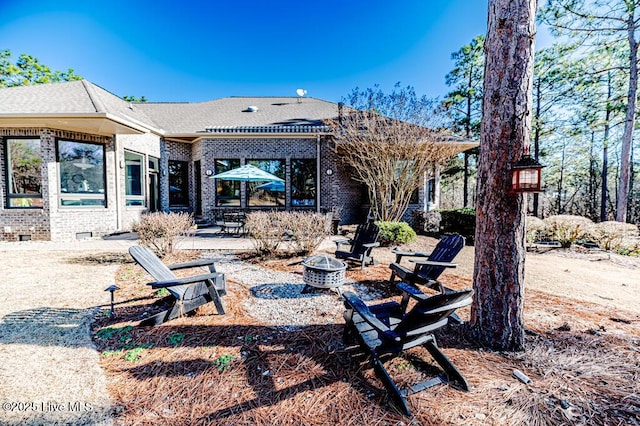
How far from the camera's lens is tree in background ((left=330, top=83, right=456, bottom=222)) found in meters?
9.01

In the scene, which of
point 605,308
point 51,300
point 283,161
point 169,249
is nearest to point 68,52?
point 283,161

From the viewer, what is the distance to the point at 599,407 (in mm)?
1873

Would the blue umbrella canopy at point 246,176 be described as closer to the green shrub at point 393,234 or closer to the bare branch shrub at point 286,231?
the bare branch shrub at point 286,231

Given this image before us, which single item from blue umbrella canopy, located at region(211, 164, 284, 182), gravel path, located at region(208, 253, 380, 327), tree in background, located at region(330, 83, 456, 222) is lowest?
gravel path, located at region(208, 253, 380, 327)

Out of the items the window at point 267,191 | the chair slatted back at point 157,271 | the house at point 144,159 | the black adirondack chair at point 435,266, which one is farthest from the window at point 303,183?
the chair slatted back at point 157,271

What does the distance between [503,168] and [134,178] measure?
12.2m

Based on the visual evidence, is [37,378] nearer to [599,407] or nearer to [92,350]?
[92,350]

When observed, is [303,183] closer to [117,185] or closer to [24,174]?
[117,185]

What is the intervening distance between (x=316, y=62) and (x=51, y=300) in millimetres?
14972

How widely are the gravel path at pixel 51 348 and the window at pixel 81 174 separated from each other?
4.34 metres

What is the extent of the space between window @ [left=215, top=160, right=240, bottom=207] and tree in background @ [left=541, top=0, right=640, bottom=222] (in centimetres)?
1458

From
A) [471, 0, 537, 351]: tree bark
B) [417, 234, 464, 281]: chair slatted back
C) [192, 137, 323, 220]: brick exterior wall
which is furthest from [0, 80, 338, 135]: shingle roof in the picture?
[471, 0, 537, 351]: tree bark

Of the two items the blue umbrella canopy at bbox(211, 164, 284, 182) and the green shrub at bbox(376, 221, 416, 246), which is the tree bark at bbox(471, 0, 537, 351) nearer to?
the green shrub at bbox(376, 221, 416, 246)

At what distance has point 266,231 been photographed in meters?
6.07
